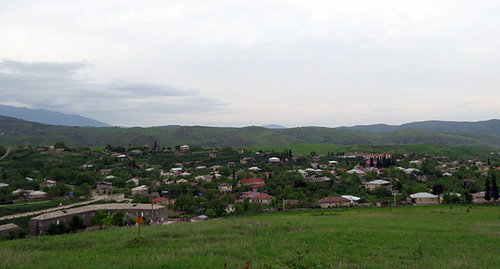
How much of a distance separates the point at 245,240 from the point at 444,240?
10.1 m

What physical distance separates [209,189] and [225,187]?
4948mm

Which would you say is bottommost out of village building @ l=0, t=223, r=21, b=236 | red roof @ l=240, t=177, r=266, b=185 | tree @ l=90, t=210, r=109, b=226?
red roof @ l=240, t=177, r=266, b=185

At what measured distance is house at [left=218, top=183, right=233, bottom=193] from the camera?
5574 cm

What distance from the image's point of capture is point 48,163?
7550 centimetres

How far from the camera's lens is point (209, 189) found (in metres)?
52.3

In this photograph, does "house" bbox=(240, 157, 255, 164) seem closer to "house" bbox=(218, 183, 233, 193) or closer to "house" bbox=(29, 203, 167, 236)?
"house" bbox=(218, 183, 233, 193)

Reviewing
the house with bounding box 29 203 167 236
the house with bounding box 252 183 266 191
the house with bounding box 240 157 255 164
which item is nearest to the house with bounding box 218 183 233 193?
the house with bounding box 252 183 266 191

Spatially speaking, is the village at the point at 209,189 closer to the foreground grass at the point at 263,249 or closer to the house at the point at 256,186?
the house at the point at 256,186

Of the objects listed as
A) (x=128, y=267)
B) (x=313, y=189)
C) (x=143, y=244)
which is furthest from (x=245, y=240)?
(x=313, y=189)

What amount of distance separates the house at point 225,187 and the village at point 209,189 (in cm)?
19

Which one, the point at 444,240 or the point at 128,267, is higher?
the point at 128,267

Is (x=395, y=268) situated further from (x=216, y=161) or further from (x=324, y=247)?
(x=216, y=161)

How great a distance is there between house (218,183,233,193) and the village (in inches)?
7.5

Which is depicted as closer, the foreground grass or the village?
the foreground grass
